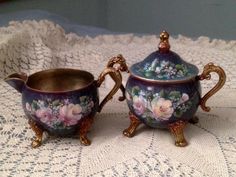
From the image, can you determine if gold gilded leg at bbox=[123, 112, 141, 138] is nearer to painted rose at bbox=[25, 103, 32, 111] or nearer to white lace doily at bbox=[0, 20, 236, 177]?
white lace doily at bbox=[0, 20, 236, 177]

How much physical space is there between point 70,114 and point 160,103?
0.14m

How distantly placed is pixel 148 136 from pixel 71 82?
0.18 m

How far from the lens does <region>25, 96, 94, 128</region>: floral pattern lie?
0.58 m

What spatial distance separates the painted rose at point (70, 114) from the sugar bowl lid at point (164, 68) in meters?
0.11

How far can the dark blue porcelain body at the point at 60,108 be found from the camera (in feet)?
1.92

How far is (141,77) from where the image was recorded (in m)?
0.59

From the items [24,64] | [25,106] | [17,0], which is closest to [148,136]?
[25,106]

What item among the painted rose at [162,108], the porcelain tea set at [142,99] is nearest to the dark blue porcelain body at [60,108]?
the porcelain tea set at [142,99]

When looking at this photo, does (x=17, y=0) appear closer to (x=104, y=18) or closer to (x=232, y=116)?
(x=104, y=18)

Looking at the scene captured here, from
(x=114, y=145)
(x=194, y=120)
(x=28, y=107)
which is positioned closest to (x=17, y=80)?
(x=28, y=107)

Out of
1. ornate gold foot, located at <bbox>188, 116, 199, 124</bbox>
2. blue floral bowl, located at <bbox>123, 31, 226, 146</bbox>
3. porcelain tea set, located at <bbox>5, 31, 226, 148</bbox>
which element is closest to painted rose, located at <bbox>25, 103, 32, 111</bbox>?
porcelain tea set, located at <bbox>5, 31, 226, 148</bbox>

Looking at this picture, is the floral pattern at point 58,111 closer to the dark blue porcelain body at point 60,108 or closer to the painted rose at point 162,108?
the dark blue porcelain body at point 60,108

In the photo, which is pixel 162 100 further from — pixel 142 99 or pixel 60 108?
pixel 60 108

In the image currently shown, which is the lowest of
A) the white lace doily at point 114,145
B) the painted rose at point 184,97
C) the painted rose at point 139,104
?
the white lace doily at point 114,145
